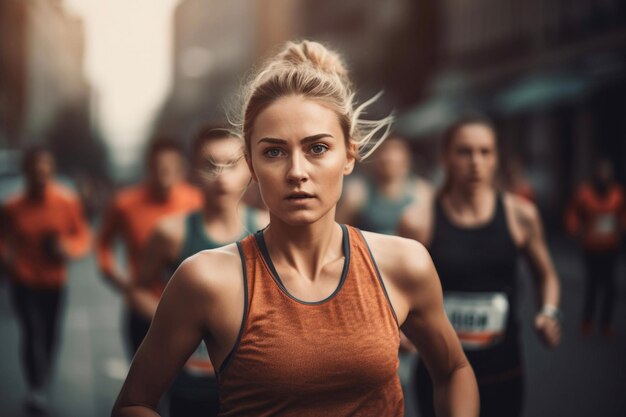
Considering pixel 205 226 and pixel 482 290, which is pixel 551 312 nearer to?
pixel 482 290

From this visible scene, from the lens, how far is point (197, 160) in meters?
4.44

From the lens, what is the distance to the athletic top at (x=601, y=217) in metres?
9.13

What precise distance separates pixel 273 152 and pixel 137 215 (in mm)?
3743

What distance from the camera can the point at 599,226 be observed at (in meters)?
9.16

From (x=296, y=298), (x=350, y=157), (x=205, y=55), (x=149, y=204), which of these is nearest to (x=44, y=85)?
(x=205, y=55)

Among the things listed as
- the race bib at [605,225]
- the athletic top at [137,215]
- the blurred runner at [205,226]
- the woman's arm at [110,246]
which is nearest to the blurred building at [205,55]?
the race bib at [605,225]

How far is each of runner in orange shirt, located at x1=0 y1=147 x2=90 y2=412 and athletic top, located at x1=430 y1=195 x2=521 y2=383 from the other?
3.77 meters

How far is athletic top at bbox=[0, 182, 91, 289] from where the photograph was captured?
6.36 m

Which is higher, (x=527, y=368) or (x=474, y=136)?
(x=474, y=136)

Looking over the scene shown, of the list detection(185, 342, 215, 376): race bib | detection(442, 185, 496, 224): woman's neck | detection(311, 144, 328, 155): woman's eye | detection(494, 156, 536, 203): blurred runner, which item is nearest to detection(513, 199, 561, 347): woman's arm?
detection(442, 185, 496, 224): woman's neck

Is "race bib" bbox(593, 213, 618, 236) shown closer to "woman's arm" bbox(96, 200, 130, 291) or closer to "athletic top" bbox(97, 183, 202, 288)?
"athletic top" bbox(97, 183, 202, 288)

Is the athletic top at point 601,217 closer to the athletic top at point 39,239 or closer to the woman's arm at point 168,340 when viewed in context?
the athletic top at point 39,239

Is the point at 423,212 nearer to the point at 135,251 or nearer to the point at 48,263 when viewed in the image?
the point at 135,251

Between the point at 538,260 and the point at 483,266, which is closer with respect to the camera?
the point at 483,266
